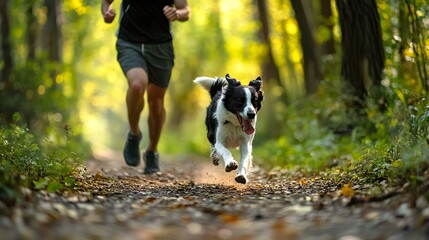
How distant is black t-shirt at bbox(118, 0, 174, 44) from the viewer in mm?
8016

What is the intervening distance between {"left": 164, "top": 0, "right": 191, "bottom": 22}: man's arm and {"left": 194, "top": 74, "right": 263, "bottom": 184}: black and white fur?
938mm

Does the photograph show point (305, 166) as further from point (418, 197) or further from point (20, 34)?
point (20, 34)

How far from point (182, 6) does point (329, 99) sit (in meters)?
4.17

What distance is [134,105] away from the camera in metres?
7.96

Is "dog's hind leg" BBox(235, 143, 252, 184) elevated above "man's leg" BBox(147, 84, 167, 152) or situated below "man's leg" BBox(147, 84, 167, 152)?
below

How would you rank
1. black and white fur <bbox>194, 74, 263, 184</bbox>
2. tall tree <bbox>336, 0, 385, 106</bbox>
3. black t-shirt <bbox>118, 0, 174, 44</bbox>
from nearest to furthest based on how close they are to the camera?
black and white fur <bbox>194, 74, 263, 184</bbox> → black t-shirt <bbox>118, 0, 174, 44</bbox> → tall tree <bbox>336, 0, 385, 106</bbox>

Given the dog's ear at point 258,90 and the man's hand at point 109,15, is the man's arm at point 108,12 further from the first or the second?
the dog's ear at point 258,90

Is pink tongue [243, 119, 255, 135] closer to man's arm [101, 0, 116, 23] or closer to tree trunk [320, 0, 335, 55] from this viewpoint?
man's arm [101, 0, 116, 23]

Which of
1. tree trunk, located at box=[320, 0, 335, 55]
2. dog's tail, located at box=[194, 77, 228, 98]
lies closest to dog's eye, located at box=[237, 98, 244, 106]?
dog's tail, located at box=[194, 77, 228, 98]

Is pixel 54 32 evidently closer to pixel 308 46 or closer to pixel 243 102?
pixel 308 46

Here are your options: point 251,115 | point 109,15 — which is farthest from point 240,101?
point 109,15

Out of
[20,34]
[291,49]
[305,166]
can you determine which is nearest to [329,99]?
[305,166]

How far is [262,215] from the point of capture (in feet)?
14.3

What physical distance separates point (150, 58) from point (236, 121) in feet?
5.04
